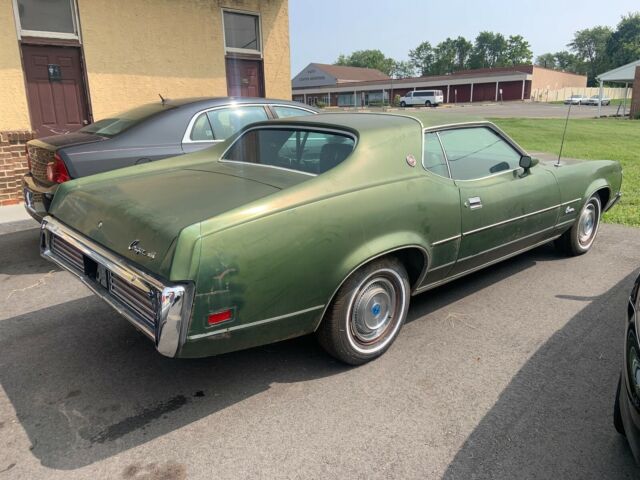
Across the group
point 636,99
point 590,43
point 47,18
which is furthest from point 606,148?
point 590,43

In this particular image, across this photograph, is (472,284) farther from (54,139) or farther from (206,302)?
(54,139)

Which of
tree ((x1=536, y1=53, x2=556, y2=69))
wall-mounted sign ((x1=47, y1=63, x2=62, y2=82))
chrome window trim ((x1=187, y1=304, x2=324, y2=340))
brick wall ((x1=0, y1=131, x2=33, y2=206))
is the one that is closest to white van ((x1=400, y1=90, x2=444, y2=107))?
wall-mounted sign ((x1=47, y1=63, x2=62, y2=82))

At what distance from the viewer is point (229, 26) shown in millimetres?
10812

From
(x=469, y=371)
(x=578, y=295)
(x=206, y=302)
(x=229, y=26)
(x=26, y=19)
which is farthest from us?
(x=229, y=26)

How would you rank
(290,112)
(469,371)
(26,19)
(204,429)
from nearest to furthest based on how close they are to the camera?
1. (204,429)
2. (469,371)
3. (290,112)
4. (26,19)

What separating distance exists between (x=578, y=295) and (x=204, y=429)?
3.17 m

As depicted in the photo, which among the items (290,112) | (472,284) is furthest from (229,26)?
(472,284)

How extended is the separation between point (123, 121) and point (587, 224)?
197 inches

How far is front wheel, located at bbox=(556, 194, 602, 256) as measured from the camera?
4.91 m

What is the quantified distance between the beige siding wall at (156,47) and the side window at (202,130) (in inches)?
172

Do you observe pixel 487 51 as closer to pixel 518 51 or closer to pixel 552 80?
pixel 518 51

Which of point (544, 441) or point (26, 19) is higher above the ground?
point (26, 19)

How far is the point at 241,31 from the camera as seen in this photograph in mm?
11039

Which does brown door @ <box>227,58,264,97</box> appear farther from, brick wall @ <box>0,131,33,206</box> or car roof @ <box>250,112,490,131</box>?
car roof @ <box>250,112,490,131</box>
